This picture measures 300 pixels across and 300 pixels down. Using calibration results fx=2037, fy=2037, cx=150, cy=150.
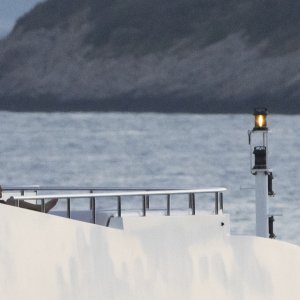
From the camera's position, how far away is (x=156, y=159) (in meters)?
131

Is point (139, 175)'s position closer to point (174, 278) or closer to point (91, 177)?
point (91, 177)

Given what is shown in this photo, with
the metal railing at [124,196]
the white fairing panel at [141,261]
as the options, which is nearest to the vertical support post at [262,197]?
the white fairing panel at [141,261]

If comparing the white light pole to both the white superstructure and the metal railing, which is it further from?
the metal railing

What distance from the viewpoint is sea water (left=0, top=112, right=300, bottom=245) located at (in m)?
83.0

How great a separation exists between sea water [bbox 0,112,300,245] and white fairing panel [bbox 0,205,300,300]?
40696 millimetres

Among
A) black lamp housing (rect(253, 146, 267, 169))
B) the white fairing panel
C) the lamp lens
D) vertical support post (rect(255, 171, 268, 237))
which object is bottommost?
the white fairing panel

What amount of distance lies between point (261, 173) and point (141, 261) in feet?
20.5

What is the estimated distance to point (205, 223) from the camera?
2295 centimetres

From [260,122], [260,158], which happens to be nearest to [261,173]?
[260,158]

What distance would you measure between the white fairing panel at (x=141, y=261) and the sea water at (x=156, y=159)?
40696mm

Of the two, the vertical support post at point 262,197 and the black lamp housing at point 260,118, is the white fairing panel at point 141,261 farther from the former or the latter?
the black lamp housing at point 260,118

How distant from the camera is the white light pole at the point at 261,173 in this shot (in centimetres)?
2798

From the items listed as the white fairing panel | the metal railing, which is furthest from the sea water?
the metal railing

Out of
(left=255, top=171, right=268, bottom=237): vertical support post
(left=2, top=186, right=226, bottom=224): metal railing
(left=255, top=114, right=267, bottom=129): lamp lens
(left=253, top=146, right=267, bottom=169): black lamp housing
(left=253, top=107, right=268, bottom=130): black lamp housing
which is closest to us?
(left=2, top=186, right=226, bottom=224): metal railing
